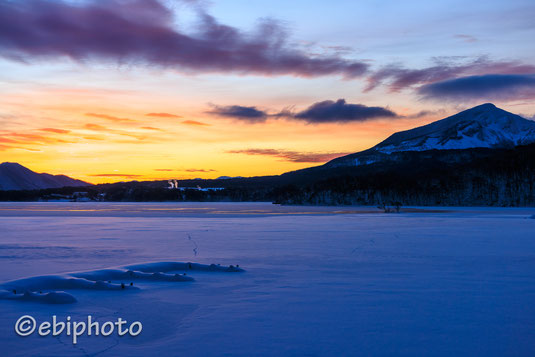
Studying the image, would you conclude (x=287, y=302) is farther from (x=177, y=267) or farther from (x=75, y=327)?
(x=177, y=267)

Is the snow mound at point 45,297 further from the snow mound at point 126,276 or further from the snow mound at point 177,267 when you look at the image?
the snow mound at point 177,267

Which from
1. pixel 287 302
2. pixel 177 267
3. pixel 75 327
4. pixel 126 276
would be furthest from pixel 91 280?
pixel 287 302

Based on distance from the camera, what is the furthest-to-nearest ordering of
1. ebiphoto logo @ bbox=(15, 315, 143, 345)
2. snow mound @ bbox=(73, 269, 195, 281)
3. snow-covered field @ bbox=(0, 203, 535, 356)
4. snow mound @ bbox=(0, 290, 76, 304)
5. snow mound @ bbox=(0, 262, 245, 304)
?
snow mound @ bbox=(73, 269, 195, 281) → snow mound @ bbox=(0, 262, 245, 304) → snow mound @ bbox=(0, 290, 76, 304) → ebiphoto logo @ bbox=(15, 315, 143, 345) → snow-covered field @ bbox=(0, 203, 535, 356)

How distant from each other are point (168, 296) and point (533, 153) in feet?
653

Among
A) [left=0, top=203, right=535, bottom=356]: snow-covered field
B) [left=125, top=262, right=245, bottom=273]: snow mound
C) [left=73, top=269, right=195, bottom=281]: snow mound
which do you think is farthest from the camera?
[left=125, top=262, right=245, bottom=273]: snow mound

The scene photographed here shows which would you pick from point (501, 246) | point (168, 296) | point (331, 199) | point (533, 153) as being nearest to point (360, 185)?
point (331, 199)

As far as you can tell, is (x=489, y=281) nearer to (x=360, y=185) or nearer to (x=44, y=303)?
(x=44, y=303)

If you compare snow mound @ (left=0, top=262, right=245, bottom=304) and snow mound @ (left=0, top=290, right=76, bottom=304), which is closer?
snow mound @ (left=0, top=290, right=76, bottom=304)

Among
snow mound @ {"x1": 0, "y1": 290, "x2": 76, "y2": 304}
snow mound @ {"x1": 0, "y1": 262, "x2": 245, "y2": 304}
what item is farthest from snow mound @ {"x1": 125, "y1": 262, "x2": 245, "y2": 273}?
snow mound @ {"x1": 0, "y1": 290, "x2": 76, "y2": 304}

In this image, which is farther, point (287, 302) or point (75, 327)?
point (287, 302)

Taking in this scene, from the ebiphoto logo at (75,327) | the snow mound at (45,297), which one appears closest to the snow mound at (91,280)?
the snow mound at (45,297)

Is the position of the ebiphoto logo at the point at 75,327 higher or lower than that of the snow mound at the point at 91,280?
lower

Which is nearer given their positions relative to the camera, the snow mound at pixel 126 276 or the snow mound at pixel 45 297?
the snow mound at pixel 45 297

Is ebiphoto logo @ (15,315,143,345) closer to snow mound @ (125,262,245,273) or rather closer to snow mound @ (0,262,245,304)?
snow mound @ (0,262,245,304)
